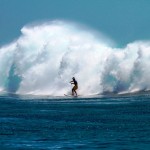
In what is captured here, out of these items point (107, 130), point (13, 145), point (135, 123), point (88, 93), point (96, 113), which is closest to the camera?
point (13, 145)

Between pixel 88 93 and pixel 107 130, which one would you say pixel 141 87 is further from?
pixel 107 130

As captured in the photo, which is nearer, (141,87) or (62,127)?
(62,127)

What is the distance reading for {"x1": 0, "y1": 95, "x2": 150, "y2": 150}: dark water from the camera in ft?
91.5

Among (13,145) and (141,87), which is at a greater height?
(141,87)

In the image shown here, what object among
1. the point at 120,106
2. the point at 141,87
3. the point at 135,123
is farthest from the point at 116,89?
the point at 135,123

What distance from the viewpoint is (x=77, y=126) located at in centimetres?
3353

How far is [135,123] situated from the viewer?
34188 millimetres

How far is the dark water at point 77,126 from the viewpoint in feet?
91.5

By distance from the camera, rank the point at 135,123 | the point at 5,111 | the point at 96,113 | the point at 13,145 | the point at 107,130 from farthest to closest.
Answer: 1. the point at 5,111
2. the point at 96,113
3. the point at 135,123
4. the point at 107,130
5. the point at 13,145

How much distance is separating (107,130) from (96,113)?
28.0ft

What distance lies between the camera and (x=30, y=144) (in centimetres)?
2805

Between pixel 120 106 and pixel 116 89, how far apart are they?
78.6 ft

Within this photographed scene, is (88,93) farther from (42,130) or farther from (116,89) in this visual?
(42,130)

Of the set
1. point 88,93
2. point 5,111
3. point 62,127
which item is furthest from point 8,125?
point 88,93
